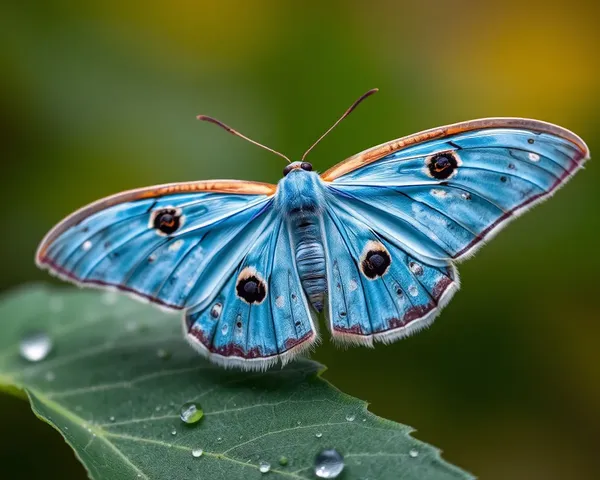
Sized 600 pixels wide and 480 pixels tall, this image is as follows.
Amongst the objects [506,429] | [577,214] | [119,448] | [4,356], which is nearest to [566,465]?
[506,429]

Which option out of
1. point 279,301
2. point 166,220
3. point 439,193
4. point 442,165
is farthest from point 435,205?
point 166,220

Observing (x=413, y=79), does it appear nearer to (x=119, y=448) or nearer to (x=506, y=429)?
(x=506, y=429)

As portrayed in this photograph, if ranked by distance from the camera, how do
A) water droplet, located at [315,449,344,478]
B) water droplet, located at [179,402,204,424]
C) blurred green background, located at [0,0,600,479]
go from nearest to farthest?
water droplet, located at [315,449,344,478] < water droplet, located at [179,402,204,424] < blurred green background, located at [0,0,600,479]

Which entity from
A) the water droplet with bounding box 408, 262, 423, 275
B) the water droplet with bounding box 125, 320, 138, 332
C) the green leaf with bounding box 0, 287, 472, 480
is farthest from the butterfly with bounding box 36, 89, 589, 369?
the water droplet with bounding box 125, 320, 138, 332

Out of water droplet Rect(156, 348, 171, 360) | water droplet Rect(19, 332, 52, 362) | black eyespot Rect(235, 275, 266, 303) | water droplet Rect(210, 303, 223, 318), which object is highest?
black eyespot Rect(235, 275, 266, 303)

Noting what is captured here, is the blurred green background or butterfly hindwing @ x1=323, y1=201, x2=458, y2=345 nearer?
butterfly hindwing @ x1=323, y1=201, x2=458, y2=345

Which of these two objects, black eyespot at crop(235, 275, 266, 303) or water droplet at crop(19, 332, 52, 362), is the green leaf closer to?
water droplet at crop(19, 332, 52, 362)

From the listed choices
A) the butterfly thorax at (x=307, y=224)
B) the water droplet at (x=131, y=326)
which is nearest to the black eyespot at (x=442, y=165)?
the butterfly thorax at (x=307, y=224)
